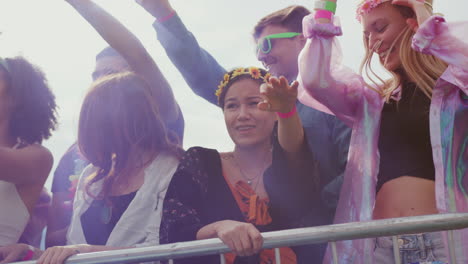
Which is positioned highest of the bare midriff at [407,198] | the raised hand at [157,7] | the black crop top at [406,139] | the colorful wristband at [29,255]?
the raised hand at [157,7]

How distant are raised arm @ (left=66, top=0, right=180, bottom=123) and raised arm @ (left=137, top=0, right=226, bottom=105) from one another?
15.5 inches

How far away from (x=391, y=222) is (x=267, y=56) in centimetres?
198

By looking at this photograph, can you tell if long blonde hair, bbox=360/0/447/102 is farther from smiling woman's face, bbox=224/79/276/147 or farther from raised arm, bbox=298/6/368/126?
smiling woman's face, bbox=224/79/276/147

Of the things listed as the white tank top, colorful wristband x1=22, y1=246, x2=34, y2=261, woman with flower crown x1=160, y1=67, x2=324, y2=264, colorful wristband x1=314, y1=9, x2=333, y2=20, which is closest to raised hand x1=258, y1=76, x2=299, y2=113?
woman with flower crown x1=160, y1=67, x2=324, y2=264

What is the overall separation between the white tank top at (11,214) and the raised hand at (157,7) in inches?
50.3

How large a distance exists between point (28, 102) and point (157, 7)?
964 millimetres

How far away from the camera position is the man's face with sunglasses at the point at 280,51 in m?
3.62

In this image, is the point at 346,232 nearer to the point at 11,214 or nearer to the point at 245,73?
the point at 245,73

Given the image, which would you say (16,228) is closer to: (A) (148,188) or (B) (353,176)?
(A) (148,188)

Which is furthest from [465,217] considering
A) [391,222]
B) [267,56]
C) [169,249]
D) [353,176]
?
[267,56]

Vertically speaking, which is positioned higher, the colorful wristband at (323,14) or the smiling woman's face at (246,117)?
the colorful wristband at (323,14)

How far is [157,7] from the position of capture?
3.21 meters

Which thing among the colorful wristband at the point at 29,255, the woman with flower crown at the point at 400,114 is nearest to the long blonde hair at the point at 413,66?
the woman with flower crown at the point at 400,114

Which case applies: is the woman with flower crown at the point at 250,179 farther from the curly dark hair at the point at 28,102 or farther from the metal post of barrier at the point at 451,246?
the curly dark hair at the point at 28,102
